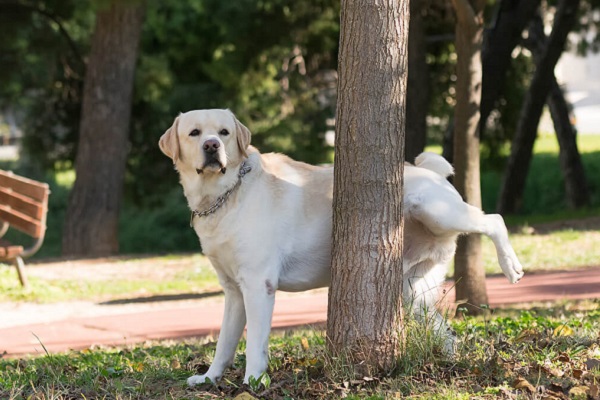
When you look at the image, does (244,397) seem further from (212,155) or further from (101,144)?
(101,144)

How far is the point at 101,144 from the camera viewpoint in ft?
51.5

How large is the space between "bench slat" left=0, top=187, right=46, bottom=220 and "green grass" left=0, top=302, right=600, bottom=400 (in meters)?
5.24

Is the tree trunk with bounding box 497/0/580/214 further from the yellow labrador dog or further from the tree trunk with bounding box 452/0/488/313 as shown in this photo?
the yellow labrador dog

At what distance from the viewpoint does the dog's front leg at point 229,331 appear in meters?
5.67

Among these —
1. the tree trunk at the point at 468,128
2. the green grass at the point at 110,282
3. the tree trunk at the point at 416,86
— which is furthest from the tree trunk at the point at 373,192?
the tree trunk at the point at 416,86

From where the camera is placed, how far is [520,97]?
2061cm

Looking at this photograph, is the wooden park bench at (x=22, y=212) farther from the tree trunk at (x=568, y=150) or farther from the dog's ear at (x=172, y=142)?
the tree trunk at (x=568, y=150)

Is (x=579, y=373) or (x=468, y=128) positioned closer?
(x=579, y=373)

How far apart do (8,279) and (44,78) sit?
927 centimetres

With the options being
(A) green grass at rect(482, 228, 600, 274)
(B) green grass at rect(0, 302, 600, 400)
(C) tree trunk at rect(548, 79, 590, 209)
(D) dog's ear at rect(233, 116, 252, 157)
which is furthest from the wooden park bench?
(C) tree trunk at rect(548, 79, 590, 209)

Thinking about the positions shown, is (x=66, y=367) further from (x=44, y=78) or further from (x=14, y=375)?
(x=44, y=78)

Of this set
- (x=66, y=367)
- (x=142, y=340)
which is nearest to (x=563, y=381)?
(x=66, y=367)

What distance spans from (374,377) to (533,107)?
44.8ft

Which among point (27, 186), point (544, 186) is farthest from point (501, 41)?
point (544, 186)
